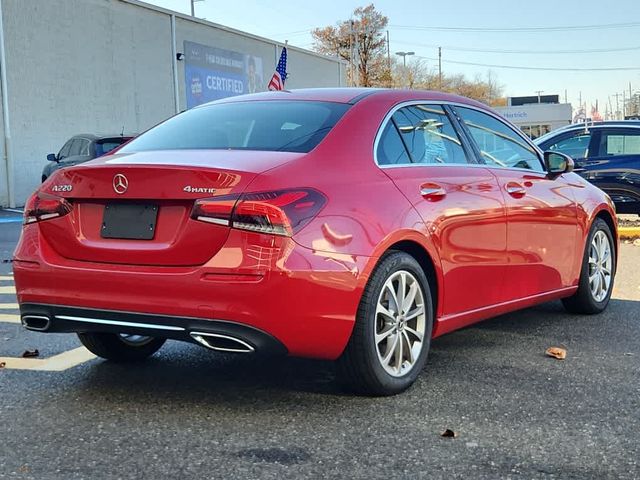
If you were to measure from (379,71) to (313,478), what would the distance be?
66.3 meters

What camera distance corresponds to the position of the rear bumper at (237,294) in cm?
335

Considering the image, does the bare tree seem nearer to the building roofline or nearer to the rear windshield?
the building roofline

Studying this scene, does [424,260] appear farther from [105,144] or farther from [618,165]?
[105,144]

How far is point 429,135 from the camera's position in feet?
15.1

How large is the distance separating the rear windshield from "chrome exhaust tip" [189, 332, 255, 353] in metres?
0.98

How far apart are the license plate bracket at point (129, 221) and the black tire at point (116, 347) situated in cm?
97

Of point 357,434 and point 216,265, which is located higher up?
point 216,265

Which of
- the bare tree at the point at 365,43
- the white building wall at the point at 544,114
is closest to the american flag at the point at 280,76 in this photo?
the bare tree at the point at 365,43

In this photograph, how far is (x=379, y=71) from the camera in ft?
221

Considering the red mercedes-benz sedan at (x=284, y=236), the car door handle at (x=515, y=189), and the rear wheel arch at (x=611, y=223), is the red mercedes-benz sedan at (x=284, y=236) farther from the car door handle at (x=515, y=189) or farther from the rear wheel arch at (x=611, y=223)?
the rear wheel arch at (x=611, y=223)

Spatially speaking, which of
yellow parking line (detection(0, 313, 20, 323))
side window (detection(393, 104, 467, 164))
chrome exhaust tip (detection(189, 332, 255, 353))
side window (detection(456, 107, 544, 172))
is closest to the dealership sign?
yellow parking line (detection(0, 313, 20, 323))

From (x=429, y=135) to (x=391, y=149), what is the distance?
50cm

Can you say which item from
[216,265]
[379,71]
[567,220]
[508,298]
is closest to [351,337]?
[216,265]

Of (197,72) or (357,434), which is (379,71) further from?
(357,434)
